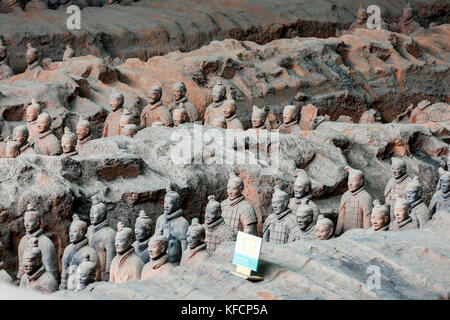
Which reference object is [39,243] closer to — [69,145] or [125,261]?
[125,261]

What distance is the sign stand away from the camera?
22.3ft

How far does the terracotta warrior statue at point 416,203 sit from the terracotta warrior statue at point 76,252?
9.40 ft

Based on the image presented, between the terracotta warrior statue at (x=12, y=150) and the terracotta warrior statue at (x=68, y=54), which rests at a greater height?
the terracotta warrior statue at (x=68, y=54)

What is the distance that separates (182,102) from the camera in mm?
13125

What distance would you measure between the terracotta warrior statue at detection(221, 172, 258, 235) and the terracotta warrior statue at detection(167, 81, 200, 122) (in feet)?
9.66

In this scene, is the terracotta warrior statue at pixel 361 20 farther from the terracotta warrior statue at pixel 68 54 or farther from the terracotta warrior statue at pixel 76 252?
the terracotta warrior statue at pixel 76 252

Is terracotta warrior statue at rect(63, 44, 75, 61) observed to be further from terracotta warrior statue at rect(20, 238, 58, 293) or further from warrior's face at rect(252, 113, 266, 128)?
terracotta warrior statue at rect(20, 238, 58, 293)

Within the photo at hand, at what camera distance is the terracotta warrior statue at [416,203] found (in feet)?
32.3

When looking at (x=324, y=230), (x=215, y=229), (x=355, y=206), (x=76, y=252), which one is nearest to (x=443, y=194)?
(x=355, y=206)

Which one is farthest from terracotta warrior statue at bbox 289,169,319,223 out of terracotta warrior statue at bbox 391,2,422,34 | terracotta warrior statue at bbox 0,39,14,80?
terracotta warrior statue at bbox 391,2,422,34

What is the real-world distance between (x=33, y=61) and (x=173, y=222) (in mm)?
5406

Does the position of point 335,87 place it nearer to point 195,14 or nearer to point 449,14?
point 195,14

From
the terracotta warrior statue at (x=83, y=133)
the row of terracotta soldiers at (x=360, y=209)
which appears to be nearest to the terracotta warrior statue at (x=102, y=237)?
the row of terracotta soldiers at (x=360, y=209)
